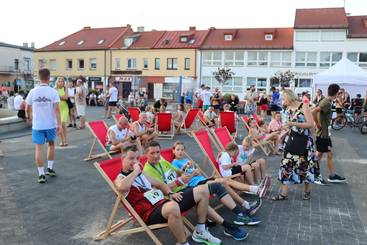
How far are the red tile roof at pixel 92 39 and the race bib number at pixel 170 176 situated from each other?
4191cm

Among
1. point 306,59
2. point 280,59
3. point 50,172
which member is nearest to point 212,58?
point 280,59

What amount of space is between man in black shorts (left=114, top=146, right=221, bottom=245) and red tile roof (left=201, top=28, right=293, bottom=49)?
36199 mm

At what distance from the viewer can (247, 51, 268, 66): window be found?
1510 inches

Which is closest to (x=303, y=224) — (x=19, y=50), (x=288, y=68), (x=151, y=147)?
(x=151, y=147)

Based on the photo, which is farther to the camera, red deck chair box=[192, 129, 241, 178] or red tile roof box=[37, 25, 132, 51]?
red tile roof box=[37, 25, 132, 51]

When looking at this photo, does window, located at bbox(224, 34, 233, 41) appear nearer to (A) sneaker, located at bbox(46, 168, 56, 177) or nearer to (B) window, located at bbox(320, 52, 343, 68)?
(B) window, located at bbox(320, 52, 343, 68)

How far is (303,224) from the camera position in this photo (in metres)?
4.39

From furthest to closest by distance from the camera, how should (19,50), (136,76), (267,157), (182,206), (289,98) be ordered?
(19,50) → (136,76) → (267,157) → (289,98) → (182,206)

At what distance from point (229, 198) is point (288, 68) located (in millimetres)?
35254

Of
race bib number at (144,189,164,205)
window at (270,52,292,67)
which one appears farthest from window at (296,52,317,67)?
race bib number at (144,189,164,205)

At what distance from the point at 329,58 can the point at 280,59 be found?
4.79 metres

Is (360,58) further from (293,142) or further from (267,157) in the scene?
(293,142)

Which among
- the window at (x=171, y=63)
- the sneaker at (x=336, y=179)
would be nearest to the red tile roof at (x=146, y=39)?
the window at (x=171, y=63)

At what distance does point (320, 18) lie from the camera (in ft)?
125
